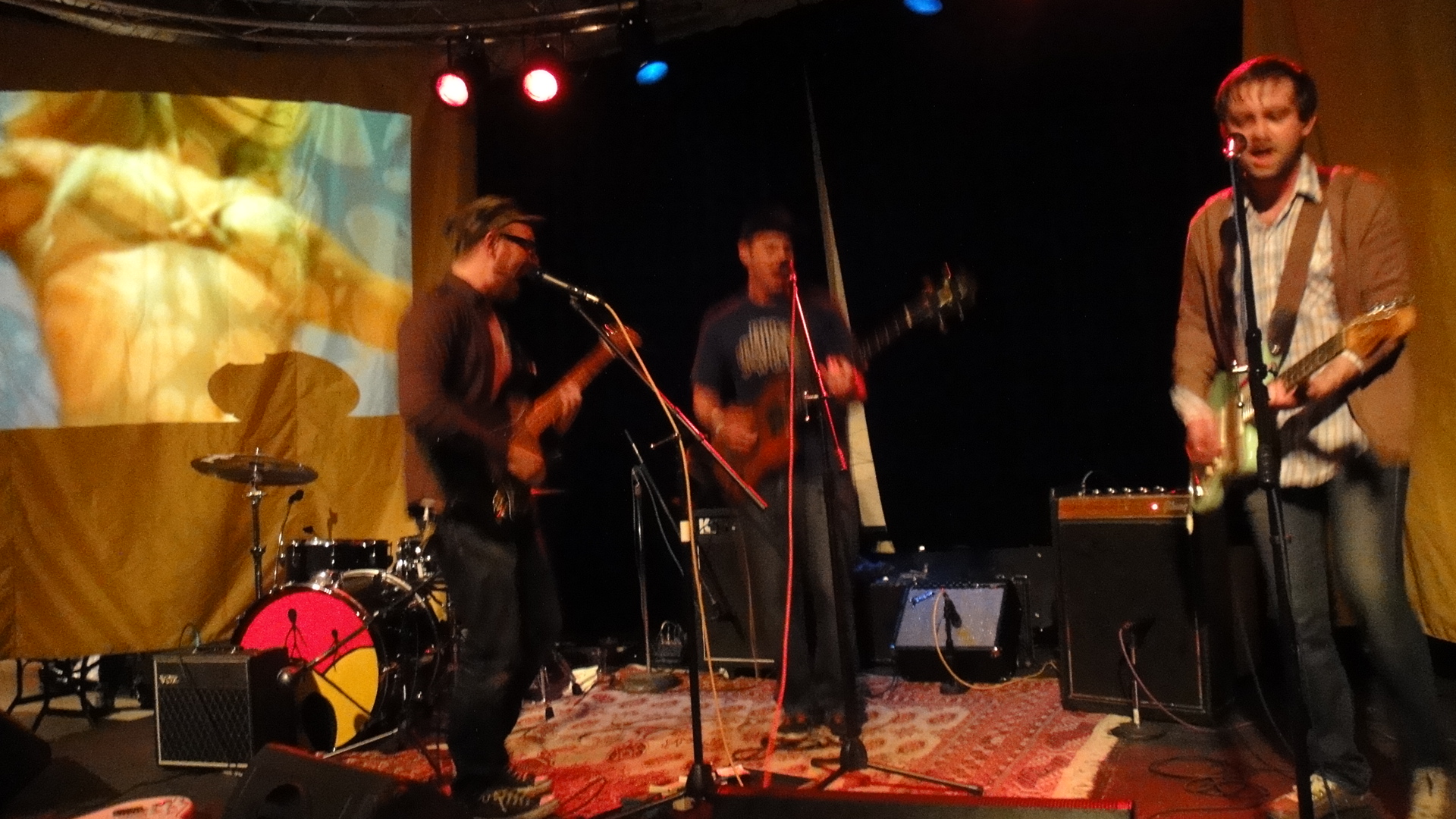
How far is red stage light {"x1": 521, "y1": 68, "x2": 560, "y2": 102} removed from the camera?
5.82m

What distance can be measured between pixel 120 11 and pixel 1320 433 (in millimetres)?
6321

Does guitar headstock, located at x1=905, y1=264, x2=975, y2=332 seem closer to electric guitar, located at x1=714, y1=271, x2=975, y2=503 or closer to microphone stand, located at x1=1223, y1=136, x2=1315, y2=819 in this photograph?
electric guitar, located at x1=714, y1=271, x2=975, y2=503

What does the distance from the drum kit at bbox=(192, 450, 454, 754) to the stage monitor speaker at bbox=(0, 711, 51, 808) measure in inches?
31.3

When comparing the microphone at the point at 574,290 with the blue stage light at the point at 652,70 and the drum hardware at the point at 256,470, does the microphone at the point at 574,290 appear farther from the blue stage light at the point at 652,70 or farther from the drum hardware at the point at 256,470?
the blue stage light at the point at 652,70

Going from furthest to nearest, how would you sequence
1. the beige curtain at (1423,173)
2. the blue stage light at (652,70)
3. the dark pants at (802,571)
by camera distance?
1. the blue stage light at (652,70)
2. the beige curtain at (1423,173)
3. the dark pants at (802,571)

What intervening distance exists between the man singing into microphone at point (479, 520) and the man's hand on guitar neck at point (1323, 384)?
1886mm

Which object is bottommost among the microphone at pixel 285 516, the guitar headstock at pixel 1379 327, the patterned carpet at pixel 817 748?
the patterned carpet at pixel 817 748

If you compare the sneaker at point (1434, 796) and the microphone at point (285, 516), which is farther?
the microphone at point (285, 516)

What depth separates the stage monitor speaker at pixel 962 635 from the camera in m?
4.65

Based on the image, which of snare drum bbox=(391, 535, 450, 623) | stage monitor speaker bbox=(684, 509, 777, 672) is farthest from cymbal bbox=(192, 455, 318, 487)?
stage monitor speaker bbox=(684, 509, 777, 672)

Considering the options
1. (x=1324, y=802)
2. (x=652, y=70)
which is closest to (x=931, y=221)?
(x=652, y=70)

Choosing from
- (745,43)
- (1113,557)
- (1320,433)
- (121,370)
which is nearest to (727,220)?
(745,43)

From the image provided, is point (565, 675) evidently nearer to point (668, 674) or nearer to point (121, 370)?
point (668, 674)

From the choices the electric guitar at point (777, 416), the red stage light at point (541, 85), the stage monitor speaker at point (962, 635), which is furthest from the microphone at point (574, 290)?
the red stage light at point (541, 85)
